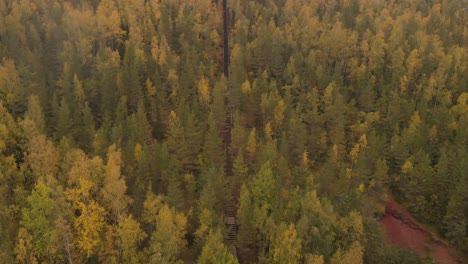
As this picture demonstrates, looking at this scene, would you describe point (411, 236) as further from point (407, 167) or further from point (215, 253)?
point (215, 253)

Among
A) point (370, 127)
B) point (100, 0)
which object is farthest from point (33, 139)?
point (100, 0)

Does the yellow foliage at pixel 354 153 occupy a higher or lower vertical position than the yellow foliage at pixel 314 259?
lower

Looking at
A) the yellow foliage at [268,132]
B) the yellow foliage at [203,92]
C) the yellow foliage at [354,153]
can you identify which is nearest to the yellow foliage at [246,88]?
the yellow foliage at [203,92]

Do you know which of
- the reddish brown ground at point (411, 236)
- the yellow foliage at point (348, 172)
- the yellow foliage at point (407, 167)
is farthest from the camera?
the yellow foliage at point (407, 167)

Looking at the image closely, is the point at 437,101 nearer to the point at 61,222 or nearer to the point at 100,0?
the point at 61,222

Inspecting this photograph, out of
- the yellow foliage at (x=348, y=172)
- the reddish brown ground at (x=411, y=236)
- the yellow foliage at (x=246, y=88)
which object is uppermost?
the yellow foliage at (x=246, y=88)

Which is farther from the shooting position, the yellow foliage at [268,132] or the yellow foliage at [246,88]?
the yellow foliage at [246,88]

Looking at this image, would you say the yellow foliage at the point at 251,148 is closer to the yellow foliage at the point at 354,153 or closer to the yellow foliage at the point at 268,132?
the yellow foliage at the point at 268,132

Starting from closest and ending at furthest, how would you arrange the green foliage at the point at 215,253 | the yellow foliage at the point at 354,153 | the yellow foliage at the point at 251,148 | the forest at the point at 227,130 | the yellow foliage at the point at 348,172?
the green foliage at the point at 215,253 → the forest at the point at 227,130 → the yellow foliage at the point at 348,172 → the yellow foliage at the point at 251,148 → the yellow foliage at the point at 354,153
